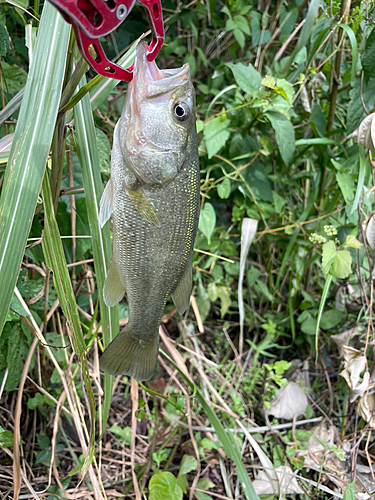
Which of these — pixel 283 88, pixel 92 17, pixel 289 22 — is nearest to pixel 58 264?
pixel 92 17

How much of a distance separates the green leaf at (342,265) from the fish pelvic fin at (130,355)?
75 centimetres

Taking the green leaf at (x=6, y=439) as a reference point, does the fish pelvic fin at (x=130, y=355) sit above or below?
above

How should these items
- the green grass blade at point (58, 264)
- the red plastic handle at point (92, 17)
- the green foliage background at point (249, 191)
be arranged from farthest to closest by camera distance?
the green foliage background at point (249, 191), the green grass blade at point (58, 264), the red plastic handle at point (92, 17)

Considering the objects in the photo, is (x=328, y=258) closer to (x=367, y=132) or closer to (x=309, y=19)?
(x=367, y=132)

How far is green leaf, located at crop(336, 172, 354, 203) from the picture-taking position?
58.5 inches

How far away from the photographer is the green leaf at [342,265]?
1.34 m

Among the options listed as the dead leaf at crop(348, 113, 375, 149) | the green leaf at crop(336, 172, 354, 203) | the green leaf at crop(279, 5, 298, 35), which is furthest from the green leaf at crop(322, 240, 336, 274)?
the green leaf at crop(279, 5, 298, 35)

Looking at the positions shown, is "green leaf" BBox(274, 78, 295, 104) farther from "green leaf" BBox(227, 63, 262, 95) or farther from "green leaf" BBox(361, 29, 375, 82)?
"green leaf" BBox(361, 29, 375, 82)

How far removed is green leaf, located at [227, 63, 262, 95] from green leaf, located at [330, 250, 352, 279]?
2.14 feet

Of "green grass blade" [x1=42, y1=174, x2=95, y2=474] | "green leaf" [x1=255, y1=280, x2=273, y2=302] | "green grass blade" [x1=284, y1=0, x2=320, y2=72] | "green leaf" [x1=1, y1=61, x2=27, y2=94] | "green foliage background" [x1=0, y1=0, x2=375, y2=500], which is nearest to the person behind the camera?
"green grass blade" [x1=42, y1=174, x2=95, y2=474]

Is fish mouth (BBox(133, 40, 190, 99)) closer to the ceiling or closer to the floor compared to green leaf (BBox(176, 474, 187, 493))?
closer to the ceiling

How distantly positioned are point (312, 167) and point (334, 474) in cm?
126

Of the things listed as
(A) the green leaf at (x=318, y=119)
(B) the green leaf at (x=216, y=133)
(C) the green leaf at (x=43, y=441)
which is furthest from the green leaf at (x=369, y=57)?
(C) the green leaf at (x=43, y=441)

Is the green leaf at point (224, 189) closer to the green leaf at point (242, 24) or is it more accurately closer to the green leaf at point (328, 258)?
the green leaf at point (328, 258)
